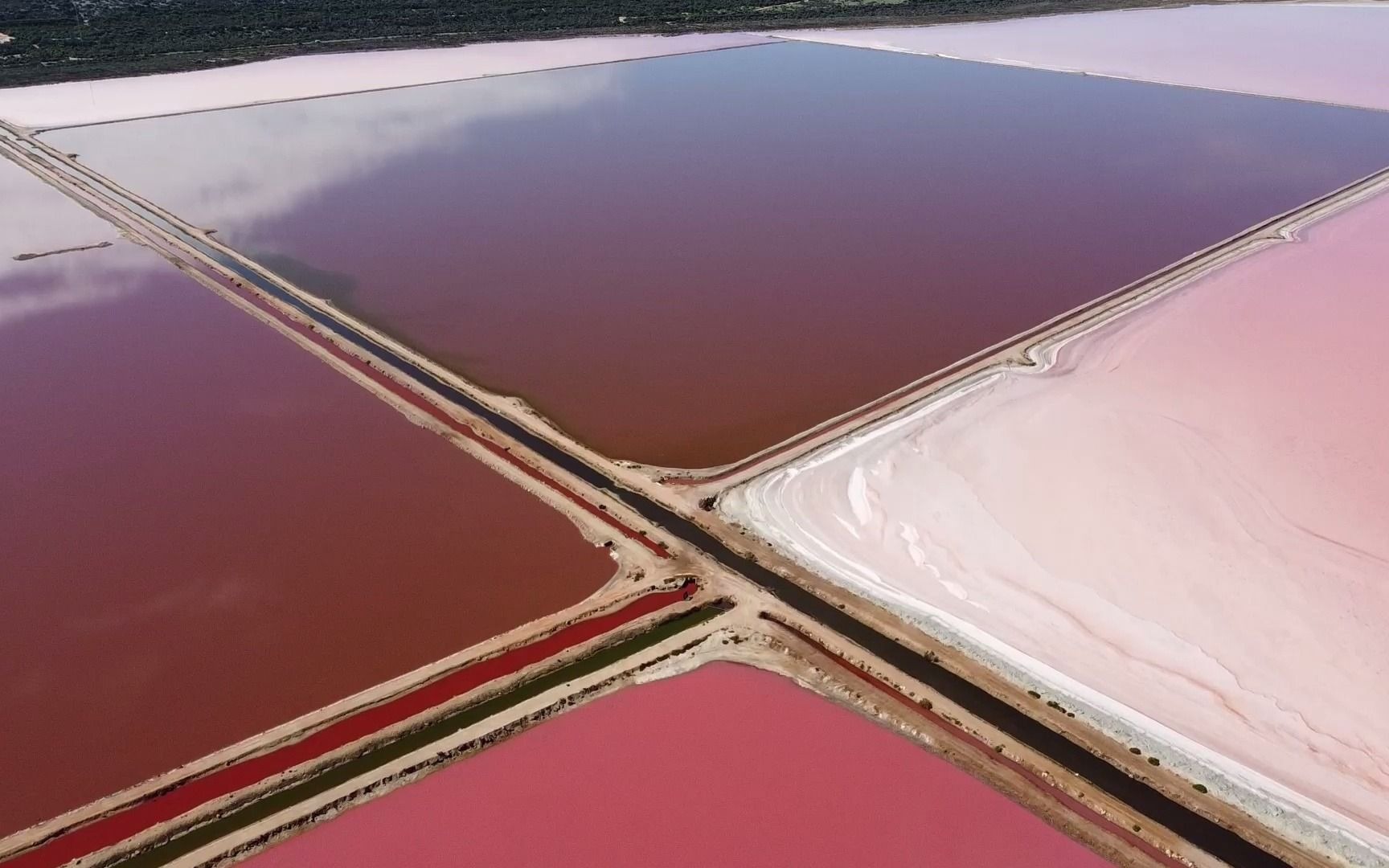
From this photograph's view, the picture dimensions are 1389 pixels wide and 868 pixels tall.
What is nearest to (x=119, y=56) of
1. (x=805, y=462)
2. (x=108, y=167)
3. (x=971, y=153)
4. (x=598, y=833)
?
(x=108, y=167)

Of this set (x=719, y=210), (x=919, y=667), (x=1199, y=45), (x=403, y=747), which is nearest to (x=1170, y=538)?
(x=919, y=667)

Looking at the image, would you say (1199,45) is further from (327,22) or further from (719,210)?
(327,22)

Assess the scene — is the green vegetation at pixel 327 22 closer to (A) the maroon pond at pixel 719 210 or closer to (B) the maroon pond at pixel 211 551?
(A) the maroon pond at pixel 719 210

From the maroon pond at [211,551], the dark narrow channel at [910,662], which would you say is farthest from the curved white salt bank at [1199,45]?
the maroon pond at [211,551]

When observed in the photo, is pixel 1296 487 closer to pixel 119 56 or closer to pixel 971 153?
pixel 971 153

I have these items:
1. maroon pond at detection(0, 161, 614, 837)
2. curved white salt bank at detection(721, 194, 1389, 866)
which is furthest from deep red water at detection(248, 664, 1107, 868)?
curved white salt bank at detection(721, 194, 1389, 866)

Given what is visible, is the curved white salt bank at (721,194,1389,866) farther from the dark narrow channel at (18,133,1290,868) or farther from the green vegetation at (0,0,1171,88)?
the green vegetation at (0,0,1171,88)
